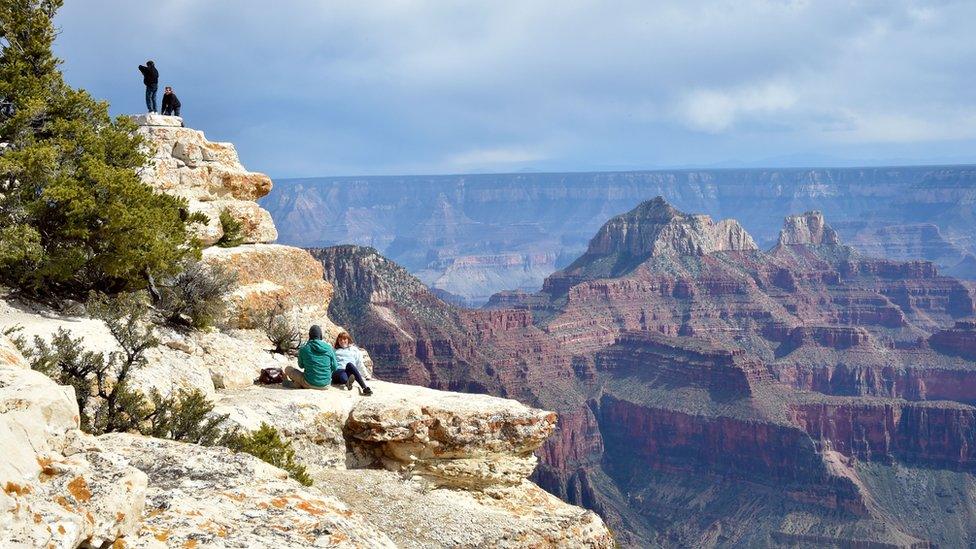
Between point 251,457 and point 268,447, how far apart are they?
3.13 m

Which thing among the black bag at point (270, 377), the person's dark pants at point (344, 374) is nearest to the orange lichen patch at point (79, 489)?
the person's dark pants at point (344, 374)

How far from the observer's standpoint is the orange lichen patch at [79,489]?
824cm

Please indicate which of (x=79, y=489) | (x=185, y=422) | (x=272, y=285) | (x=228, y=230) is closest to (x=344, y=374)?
(x=185, y=422)

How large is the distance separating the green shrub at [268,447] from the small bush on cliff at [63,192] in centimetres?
496

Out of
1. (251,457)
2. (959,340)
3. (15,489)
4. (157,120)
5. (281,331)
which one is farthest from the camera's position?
(959,340)

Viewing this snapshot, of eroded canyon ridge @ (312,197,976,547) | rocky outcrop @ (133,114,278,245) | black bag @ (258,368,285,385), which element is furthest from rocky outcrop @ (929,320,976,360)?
black bag @ (258,368,285,385)

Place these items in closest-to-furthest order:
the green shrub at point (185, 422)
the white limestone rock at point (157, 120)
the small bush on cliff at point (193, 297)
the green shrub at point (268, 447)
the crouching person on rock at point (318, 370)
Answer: the green shrub at point (185, 422) → the green shrub at point (268, 447) → the crouching person on rock at point (318, 370) → the small bush on cliff at point (193, 297) → the white limestone rock at point (157, 120)

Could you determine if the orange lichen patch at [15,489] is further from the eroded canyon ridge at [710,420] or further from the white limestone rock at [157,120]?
the eroded canyon ridge at [710,420]

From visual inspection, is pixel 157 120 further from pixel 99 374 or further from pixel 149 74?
pixel 99 374

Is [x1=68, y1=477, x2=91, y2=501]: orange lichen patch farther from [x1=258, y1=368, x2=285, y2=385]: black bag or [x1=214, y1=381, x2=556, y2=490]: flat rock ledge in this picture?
[x1=258, y1=368, x2=285, y2=385]: black bag

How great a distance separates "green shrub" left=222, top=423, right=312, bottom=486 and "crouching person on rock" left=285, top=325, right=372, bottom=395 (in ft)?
8.34

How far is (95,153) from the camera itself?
61.8 ft

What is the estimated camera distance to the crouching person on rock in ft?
56.5

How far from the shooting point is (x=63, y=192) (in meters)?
16.8
